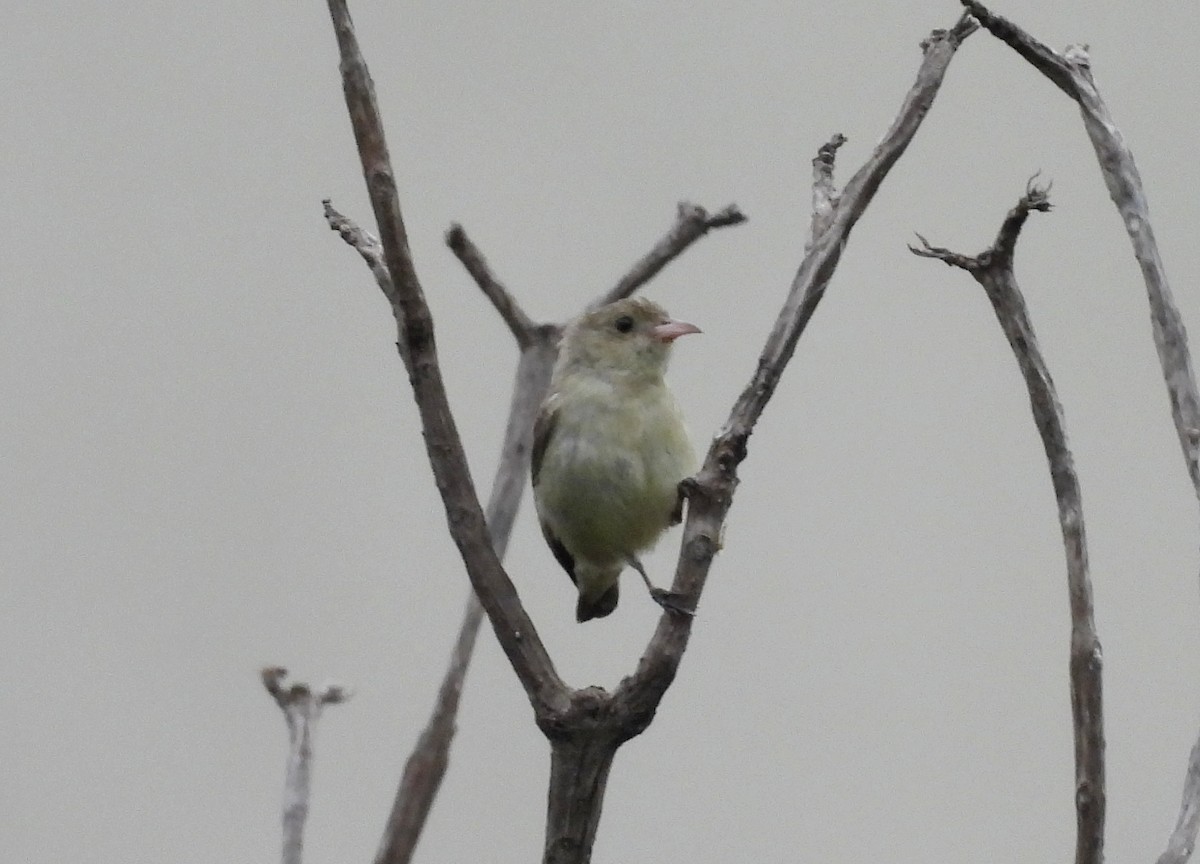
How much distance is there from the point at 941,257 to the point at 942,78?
417 mm

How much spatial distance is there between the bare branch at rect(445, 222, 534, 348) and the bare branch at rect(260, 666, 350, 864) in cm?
157

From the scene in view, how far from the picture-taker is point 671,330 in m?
5.91

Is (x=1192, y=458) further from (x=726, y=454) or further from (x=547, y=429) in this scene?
(x=547, y=429)

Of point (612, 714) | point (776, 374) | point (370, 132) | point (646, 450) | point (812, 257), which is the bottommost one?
point (612, 714)

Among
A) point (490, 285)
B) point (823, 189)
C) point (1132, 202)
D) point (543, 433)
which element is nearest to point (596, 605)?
point (543, 433)

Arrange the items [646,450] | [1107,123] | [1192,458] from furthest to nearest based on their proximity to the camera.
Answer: [646,450] < [1107,123] < [1192,458]

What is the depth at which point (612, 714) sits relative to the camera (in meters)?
3.51

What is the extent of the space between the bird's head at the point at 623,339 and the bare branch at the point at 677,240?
73mm

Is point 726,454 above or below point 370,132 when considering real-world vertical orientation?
below

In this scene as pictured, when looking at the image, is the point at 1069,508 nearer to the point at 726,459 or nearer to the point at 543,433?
the point at 726,459

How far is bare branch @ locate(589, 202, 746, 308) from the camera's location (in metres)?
5.79

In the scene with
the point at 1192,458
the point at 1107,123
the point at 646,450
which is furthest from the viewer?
the point at 646,450

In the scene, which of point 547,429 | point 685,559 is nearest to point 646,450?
point 547,429

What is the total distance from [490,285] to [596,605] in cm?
128
